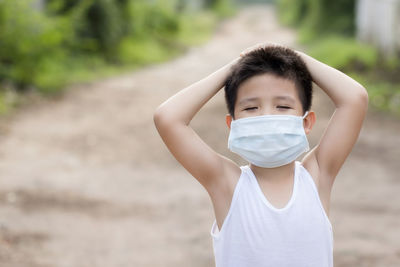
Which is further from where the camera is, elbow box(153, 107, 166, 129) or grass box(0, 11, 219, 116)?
grass box(0, 11, 219, 116)

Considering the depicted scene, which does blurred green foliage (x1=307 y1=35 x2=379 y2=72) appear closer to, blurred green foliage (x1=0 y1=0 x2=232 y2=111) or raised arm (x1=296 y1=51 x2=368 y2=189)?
blurred green foliage (x1=0 y1=0 x2=232 y2=111)

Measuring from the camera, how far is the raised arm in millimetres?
2018

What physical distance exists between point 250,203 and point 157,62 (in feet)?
46.0

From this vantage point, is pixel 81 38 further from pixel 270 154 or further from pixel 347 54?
pixel 270 154

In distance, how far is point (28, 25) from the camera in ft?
33.1

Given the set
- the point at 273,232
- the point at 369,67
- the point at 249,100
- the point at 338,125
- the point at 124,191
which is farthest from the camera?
the point at 369,67

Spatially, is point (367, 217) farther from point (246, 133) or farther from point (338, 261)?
point (246, 133)

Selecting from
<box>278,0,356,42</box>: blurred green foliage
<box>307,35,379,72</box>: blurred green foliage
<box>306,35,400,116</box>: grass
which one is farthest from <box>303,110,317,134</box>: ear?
<box>278,0,356,42</box>: blurred green foliage

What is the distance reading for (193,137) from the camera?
6.63 ft

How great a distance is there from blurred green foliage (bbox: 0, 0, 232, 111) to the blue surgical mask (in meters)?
8.07

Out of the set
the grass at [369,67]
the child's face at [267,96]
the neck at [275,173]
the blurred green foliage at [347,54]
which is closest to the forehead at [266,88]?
the child's face at [267,96]

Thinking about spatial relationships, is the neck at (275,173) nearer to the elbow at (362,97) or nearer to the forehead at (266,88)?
the forehead at (266,88)

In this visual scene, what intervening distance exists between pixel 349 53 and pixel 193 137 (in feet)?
34.9

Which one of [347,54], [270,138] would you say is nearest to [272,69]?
[270,138]
